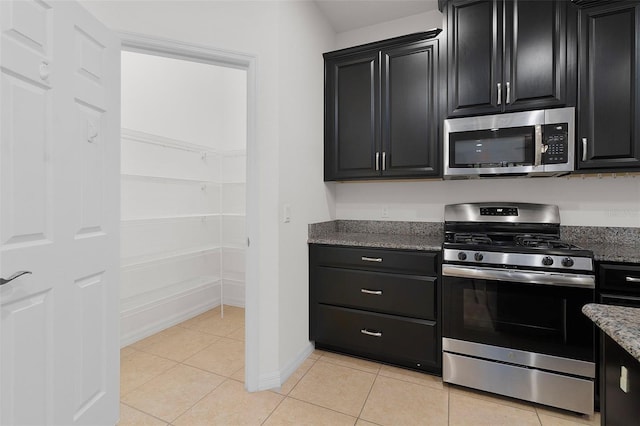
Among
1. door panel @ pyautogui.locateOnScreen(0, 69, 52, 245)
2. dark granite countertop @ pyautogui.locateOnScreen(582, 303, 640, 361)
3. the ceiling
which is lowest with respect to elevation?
dark granite countertop @ pyautogui.locateOnScreen(582, 303, 640, 361)

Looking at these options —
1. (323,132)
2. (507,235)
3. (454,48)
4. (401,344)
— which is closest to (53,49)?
(323,132)

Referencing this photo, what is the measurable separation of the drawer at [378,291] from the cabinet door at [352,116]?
88 centimetres

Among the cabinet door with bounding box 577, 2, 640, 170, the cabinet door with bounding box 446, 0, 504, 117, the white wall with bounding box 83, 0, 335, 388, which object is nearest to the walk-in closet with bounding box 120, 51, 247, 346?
the white wall with bounding box 83, 0, 335, 388

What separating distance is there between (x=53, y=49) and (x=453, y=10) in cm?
247

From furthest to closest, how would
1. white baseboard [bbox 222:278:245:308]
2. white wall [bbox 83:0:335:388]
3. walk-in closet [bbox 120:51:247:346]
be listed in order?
white baseboard [bbox 222:278:245:308] < walk-in closet [bbox 120:51:247:346] < white wall [bbox 83:0:335:388]

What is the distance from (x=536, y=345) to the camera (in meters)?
1.84

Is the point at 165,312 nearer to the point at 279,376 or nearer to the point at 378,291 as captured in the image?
the point at 279,376

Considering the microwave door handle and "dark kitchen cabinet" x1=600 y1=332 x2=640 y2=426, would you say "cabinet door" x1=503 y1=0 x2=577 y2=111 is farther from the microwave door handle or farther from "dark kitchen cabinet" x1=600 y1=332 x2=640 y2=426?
"dark kitchen cabinet" x1=600 y1=332 x2=640 y2=426

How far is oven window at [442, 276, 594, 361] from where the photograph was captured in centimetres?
176

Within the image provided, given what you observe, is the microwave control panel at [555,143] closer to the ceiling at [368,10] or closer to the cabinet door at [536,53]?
the cabinet door at [536,53]

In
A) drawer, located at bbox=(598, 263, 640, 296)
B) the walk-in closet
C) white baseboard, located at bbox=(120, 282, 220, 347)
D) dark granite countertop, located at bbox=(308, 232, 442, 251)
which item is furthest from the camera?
the walk-in closet

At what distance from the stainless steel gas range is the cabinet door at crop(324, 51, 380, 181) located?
3.42ft

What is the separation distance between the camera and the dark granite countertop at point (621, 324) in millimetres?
640

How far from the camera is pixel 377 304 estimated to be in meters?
2.28
